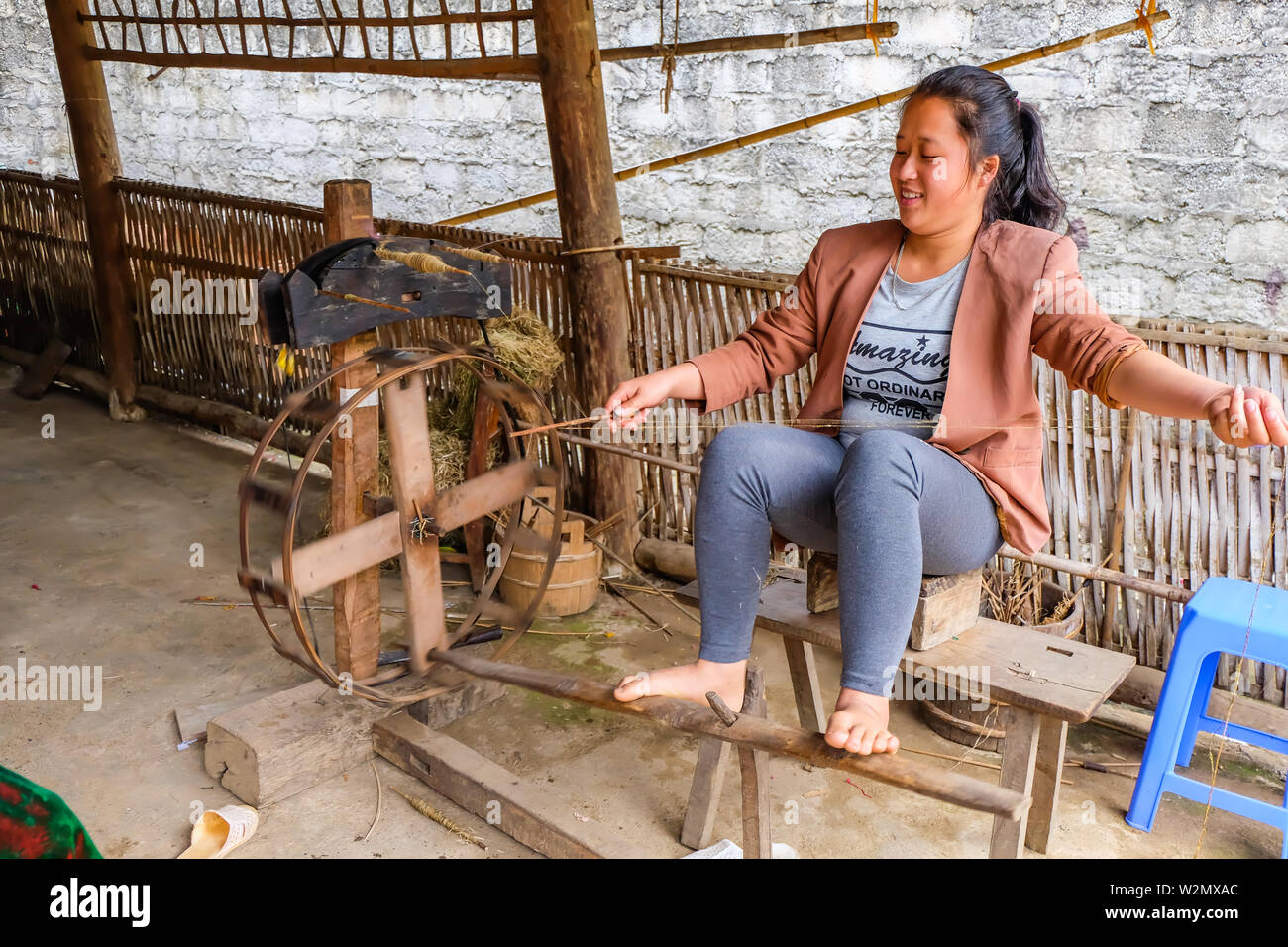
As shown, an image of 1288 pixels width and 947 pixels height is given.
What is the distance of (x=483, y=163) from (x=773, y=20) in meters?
2.13

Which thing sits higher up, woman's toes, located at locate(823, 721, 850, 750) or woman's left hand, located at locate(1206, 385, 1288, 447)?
woman's left hand, located at locate(1206, 385, 1288, 447)

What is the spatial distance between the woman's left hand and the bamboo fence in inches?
48.4

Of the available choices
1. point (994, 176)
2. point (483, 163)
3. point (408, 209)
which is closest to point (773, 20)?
point (483, 163)

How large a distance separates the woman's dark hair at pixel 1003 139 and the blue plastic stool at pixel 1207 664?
994 mm

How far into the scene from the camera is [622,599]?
13.4 ft

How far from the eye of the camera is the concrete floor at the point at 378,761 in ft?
8.76

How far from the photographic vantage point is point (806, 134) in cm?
592

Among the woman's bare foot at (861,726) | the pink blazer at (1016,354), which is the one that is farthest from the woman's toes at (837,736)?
the pink blazer at (1016,354)

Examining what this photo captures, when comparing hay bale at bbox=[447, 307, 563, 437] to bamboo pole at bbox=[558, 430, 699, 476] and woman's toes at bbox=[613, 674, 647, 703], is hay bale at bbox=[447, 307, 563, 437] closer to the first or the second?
bamboo pole at bbox=[558, 430, 699, 476]

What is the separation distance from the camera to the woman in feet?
6.56

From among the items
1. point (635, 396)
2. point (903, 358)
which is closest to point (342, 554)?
point (635, 396)

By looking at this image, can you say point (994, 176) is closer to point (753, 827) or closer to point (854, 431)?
point (854, 431)

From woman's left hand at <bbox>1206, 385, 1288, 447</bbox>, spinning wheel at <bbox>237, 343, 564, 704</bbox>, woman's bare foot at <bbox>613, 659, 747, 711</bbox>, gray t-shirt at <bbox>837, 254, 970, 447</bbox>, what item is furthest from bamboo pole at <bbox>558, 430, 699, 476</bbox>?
woman's left hand at <bbox>1206, 385, 1288, 447</bbox>

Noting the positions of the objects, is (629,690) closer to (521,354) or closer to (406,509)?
(406,509)
